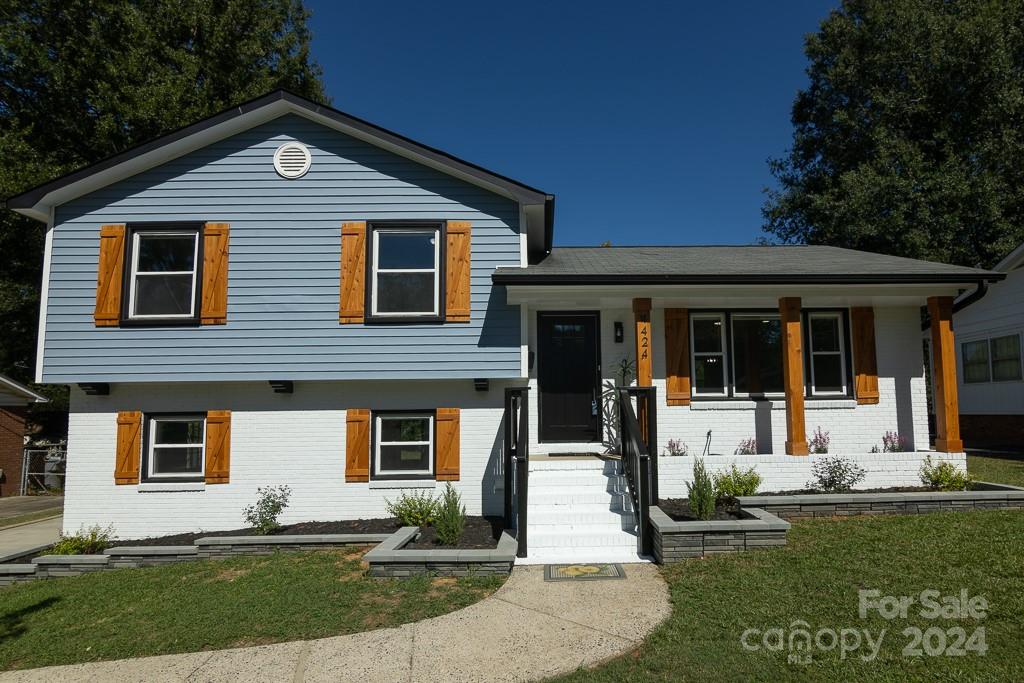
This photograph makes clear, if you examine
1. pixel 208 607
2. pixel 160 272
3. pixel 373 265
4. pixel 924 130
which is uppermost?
pixel 924 130

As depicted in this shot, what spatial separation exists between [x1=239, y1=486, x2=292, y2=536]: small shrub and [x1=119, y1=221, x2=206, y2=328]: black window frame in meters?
2.74

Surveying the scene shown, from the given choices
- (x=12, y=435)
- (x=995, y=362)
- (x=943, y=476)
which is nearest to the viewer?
(x=943, y=476)

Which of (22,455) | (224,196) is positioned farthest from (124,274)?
(22,455)

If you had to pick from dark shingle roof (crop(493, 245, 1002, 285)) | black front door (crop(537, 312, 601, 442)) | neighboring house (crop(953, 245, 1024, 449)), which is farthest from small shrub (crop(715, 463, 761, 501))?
neighboring house (crop(953, 245, 1024, 449))

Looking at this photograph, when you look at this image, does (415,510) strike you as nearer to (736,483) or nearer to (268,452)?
(268,452)

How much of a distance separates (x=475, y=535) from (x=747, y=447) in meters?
4.95

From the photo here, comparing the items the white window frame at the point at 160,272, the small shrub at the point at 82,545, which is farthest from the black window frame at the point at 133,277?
the small shrub at the point at 82,545

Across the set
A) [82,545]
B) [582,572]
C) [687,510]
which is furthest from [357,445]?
[687,510]

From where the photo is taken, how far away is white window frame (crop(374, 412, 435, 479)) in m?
9.10

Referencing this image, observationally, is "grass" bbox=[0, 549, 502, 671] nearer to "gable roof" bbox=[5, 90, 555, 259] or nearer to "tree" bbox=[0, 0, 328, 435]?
"gable roof" bbox=[5, 90, 555, 259]

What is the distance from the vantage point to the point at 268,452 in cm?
907

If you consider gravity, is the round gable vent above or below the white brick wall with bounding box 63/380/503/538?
above

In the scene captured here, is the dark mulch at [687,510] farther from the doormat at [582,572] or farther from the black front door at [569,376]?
the black front door at [569,376]

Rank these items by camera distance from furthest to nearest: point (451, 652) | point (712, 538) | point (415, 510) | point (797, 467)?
point (797, 467)
point (415, 510)
point (712, 538)
point (451, 652)
